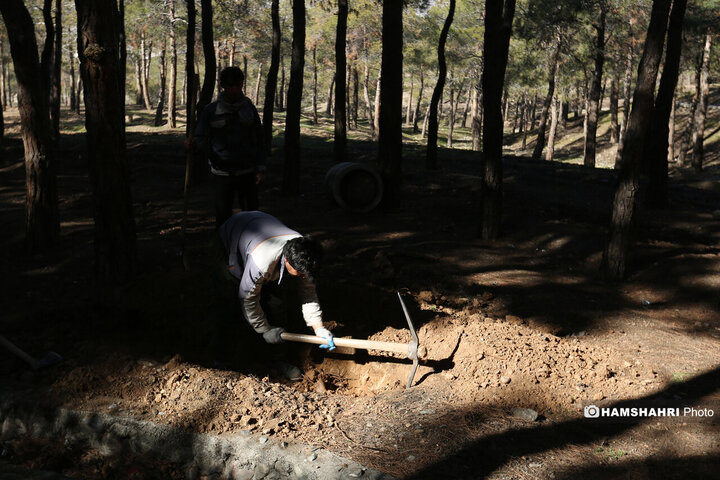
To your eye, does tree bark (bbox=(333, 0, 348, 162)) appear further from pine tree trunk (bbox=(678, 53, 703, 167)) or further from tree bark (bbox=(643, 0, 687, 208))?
pine tree trunk (bbox=(678, 53, 703, 167))

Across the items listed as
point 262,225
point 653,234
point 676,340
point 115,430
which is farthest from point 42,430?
point 653,234

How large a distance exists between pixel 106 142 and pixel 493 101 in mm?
5519

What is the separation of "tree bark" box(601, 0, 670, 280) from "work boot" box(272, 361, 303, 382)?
4634 millimetres

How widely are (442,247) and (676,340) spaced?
3.71 m

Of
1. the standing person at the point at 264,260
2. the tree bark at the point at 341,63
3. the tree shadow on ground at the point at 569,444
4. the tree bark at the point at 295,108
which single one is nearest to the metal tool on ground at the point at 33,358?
the standing person at the point at 264,260

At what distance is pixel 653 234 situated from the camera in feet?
32.2

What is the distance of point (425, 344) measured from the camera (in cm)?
550

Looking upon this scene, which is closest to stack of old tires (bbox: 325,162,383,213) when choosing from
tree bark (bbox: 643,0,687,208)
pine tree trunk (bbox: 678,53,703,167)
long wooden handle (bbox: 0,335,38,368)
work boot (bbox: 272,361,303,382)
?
work boot (bbox: 272,361,303,382)

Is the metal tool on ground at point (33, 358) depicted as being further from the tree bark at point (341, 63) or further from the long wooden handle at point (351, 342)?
the tree bark at point (341, 63)

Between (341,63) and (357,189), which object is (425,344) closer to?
(357,189)

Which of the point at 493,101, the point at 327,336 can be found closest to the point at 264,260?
the point at 327,336

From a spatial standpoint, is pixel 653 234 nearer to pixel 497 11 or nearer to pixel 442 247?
pixel 442 247

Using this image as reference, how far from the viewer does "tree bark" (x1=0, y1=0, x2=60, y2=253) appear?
25.6 feet

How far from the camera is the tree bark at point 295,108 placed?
11469 mm
